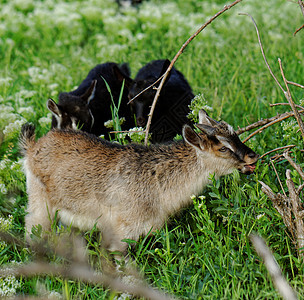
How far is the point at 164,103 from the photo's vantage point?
6461 mm

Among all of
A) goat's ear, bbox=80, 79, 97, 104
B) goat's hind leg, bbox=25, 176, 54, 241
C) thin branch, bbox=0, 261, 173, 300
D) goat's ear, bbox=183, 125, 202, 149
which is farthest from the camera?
goat's ear, bbox=80, 79, 97, 104

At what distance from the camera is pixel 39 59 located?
27.3 ft

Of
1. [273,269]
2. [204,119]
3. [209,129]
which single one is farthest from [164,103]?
[273,269]

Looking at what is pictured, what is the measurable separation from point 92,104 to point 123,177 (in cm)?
267

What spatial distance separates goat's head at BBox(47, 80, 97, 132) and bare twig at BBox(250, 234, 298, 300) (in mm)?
2806

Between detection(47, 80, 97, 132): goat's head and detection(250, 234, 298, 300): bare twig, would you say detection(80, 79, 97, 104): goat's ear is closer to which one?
detection(47, 80, 97, 132): goat's head

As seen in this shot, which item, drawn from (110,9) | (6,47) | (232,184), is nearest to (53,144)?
(232,184)

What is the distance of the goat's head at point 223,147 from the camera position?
423 cm

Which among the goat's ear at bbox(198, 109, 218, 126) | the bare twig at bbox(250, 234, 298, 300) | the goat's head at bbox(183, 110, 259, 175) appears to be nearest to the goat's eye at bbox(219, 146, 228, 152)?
the goat's head at bbox(183, 110, 259, 175)

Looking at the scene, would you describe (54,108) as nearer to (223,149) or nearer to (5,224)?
(5,224)

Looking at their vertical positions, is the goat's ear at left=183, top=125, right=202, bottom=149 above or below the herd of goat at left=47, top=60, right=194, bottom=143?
above

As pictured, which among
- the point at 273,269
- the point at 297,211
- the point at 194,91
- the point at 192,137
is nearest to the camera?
the point at 273,269

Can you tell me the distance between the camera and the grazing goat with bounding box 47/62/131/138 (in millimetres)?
6098

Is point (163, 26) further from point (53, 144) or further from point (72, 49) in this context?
point (53, 144)
